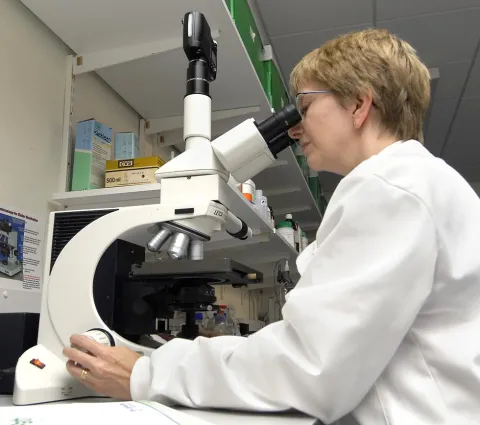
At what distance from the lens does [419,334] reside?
711 mm

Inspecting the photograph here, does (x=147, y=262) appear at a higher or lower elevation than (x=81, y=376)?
higher

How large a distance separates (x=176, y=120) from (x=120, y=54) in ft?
1.47

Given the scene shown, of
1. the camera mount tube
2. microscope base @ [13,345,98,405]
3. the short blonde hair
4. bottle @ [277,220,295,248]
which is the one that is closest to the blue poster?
microscope base @ [13,345,98,405]

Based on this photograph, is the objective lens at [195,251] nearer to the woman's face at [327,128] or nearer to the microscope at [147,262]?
the microscope at [147,262]

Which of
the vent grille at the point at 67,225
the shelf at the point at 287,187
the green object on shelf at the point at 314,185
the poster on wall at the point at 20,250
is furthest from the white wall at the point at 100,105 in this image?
the green object on shelf at the point at 314,185

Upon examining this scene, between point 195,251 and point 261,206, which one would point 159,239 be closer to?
point 195,251

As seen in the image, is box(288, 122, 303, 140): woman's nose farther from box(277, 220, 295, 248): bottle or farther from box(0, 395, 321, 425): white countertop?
box(277, 220, 295, 248): bottle

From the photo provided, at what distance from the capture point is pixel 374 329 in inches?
25.5

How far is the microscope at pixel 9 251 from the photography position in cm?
132

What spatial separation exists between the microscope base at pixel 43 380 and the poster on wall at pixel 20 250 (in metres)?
0.43

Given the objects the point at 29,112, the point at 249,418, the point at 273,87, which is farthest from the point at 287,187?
the point at 249,418

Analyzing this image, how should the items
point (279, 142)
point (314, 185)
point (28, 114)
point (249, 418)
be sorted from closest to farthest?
point (249, 418)
point (279, 142)
point (28, 114)
point (314, 185)

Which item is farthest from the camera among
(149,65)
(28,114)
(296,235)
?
(296,235)

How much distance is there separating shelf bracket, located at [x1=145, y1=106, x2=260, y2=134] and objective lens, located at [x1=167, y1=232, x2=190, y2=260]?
3.50 ft
